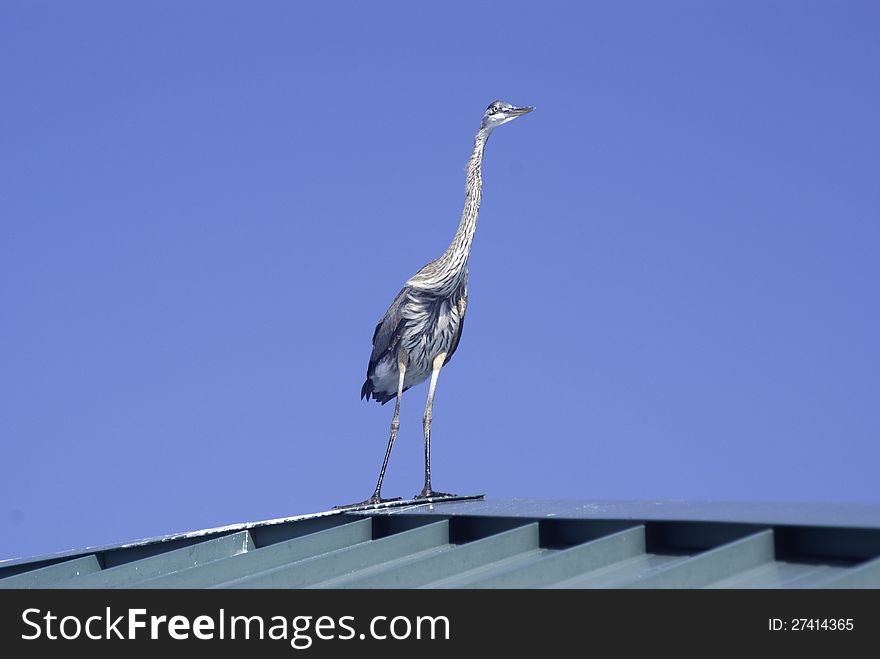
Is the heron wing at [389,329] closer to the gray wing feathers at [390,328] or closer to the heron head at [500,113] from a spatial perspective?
the gray wing feathers at [390,328]

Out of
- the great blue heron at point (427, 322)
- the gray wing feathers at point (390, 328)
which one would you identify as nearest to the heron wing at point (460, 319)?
the great blue heron at point (427, 322)

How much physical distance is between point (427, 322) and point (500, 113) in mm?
3102

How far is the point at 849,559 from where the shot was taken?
7559mm

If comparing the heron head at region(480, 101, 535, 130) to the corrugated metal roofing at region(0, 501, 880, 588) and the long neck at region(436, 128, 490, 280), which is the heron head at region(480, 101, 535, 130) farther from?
the corrugated metal roofing at region(0, 501, 880, 588)

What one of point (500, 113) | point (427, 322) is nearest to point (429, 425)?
point (427, 322)

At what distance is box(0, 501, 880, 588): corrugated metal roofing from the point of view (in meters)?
7.39

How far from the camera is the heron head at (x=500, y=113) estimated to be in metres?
15.9

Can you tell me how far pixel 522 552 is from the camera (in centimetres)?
902

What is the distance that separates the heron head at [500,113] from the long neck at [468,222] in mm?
142

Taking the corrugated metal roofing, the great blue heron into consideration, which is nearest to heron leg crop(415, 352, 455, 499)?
the great blue heron
